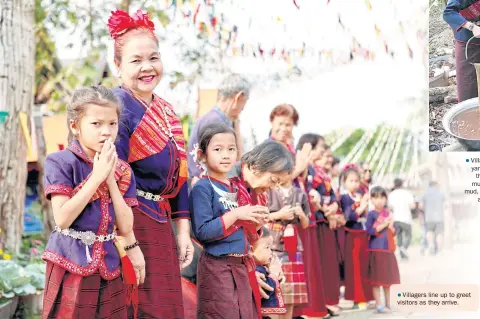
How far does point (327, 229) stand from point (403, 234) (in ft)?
8.49

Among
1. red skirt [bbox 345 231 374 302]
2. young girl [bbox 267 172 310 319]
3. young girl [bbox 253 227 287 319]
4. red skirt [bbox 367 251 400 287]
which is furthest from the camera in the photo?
red skirt [bbox 345 231 374 302]

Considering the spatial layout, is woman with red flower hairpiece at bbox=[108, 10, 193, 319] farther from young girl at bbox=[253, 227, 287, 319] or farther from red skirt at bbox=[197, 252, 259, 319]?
young girl at bbox=[253, 227, 287, 319]

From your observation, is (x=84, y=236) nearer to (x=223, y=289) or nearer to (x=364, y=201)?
(x=223, y=289)

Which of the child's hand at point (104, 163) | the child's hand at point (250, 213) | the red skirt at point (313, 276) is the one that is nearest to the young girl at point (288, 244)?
the red skirt at point (313, 276)

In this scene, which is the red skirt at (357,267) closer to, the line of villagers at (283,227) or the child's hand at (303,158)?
the line of villagers at (283,227)

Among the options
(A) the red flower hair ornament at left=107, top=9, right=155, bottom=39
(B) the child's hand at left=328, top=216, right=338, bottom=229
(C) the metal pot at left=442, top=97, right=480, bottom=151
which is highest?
(A) the red flower hair ornament at left=107, top=9, right=155, bottom=39

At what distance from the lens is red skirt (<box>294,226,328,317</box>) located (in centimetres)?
590

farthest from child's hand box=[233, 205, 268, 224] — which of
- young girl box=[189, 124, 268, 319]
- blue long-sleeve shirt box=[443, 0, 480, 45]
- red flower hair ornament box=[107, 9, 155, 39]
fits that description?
blue long-sleeve shirt box=[443, 0, 480, 45]

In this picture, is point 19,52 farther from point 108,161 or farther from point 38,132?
point 108,161

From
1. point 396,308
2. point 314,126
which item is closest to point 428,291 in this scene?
point 396,308

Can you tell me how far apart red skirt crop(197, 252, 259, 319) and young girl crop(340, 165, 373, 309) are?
11.3 ft

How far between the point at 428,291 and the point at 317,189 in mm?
1114

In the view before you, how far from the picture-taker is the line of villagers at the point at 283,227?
3715 mm

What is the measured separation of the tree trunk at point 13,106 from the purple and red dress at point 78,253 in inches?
105
